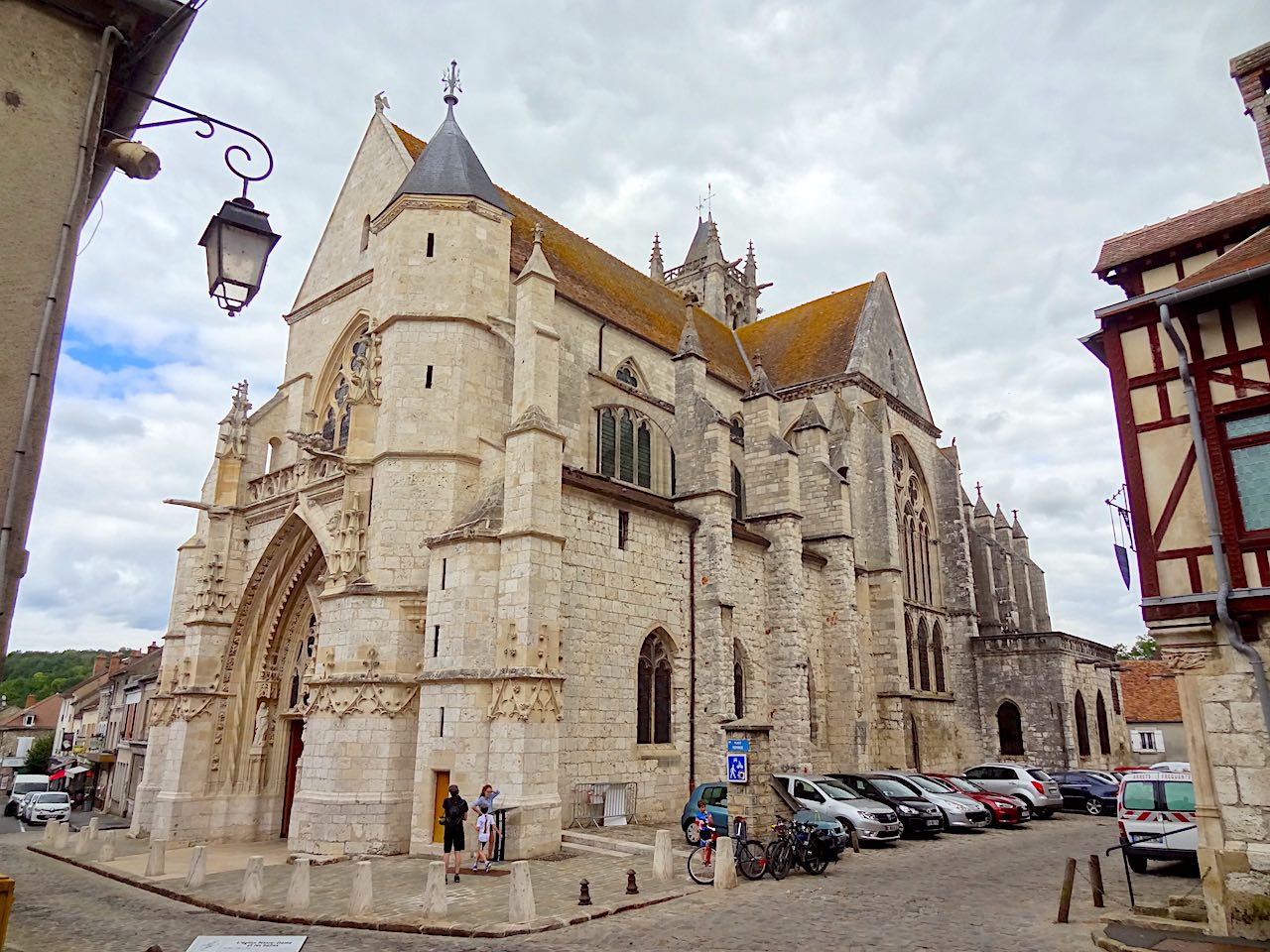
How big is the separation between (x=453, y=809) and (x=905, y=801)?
8.78 metres

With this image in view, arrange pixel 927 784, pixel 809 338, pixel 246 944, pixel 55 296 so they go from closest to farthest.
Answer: pixel 55 296, pixel 246 944, pixel 927 784, pixel 809 338

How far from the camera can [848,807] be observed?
14562 millimetres

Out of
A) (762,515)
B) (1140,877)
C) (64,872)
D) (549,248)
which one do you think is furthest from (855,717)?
(64,872)

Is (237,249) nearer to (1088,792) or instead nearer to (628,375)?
(628,375)

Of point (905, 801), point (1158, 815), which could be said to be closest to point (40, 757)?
point (905, 801)

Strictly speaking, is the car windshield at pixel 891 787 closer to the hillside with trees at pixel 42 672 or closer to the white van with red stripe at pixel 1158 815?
the white van with red stripe at pixel 1158 815

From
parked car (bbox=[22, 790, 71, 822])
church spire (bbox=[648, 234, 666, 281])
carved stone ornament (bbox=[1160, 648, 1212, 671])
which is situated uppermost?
church spire (bbox=[648, 234, 666, 281])

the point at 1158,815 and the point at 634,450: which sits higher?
the point at 634,450

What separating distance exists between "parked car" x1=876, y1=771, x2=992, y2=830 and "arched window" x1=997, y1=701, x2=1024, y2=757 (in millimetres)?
9444

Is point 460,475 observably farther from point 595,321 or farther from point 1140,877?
point 1140,877

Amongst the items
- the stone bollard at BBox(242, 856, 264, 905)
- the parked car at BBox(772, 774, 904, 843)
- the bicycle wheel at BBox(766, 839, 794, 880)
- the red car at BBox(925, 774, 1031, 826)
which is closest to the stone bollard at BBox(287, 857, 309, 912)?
the stone bollard at BBox(242, 856, 264, 905)

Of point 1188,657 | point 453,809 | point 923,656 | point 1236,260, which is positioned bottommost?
point 453,809

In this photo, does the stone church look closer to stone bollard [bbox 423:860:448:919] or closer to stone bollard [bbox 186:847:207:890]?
stone bollard [bbox 186:847:207:890]

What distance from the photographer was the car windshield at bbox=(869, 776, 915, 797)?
16381 mm
